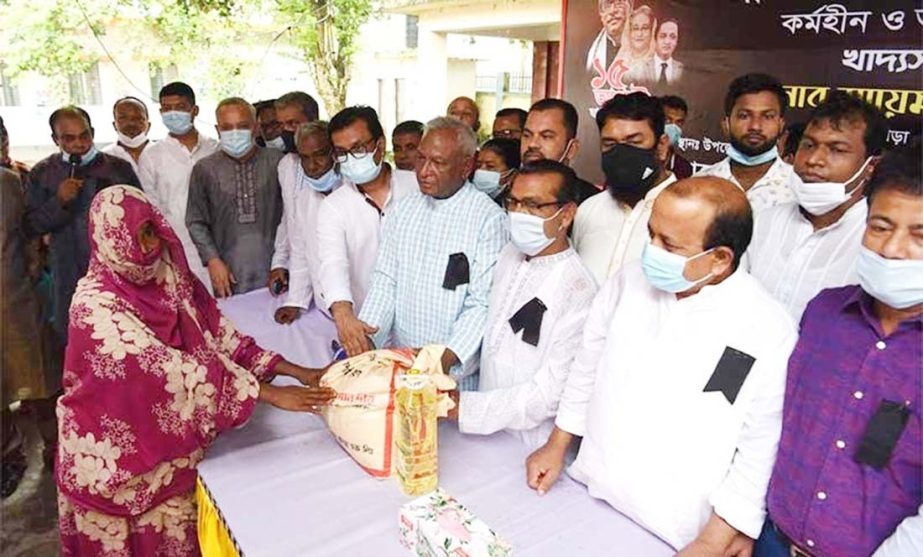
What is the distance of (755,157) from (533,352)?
156 cm

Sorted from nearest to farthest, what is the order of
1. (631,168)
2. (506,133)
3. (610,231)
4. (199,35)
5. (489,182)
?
1. (631,168)
2. (610,231)
3. (489,182)
4. (506,133)
5. (199,35)

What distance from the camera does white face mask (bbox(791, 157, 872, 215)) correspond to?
6.55 feet

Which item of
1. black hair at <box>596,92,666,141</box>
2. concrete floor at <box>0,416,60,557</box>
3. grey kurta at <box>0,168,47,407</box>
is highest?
black hair at <box>596,92,666,141</box>

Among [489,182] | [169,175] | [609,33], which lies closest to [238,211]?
[169,175]

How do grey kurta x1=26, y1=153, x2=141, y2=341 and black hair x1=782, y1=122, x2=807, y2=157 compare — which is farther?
grey kurta x1=26, y1=153, x2=141, y2=341

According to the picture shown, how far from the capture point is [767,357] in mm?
1443

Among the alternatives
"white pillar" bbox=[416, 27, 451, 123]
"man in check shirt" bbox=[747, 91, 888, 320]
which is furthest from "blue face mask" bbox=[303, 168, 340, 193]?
"white pillar" bbox=[416, 27, 451, 123]

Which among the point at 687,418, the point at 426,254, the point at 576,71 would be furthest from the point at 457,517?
the point at 576,71

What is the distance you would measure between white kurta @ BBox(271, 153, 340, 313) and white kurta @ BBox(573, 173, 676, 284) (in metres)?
1.34

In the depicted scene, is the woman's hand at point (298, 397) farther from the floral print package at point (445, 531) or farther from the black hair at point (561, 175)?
the black hair at point (561, 175)

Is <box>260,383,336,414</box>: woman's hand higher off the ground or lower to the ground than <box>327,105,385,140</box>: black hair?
lower

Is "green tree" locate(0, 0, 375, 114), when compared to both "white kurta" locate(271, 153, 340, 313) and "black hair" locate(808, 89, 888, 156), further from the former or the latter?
"black hair" locate(808, 89, 888, 156)

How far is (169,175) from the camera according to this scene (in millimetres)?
4180

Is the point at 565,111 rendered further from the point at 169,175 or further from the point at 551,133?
the point at 169,175
